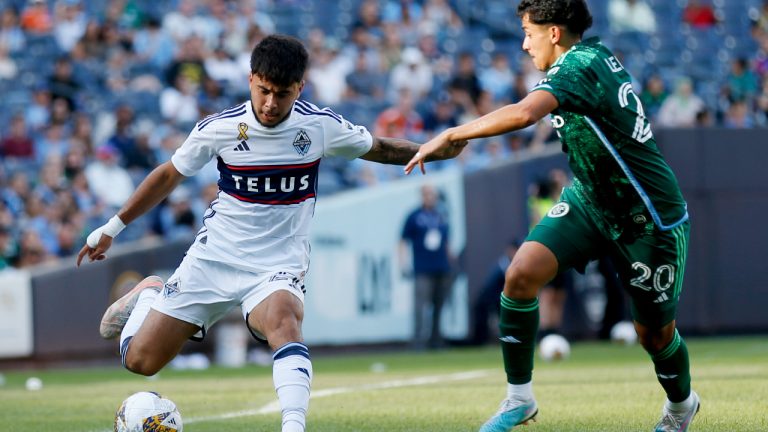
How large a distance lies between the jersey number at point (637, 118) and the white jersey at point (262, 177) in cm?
149

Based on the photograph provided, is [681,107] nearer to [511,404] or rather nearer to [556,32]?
[556,32]

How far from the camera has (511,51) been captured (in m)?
20.5

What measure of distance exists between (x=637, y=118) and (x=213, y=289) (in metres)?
2.29

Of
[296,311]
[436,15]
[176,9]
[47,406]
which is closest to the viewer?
[296,311]

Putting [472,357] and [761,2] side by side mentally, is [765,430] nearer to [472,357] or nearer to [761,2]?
[472,357]

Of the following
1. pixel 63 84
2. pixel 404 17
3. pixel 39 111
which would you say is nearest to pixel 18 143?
pixel 39 111

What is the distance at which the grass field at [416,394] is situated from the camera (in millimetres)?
7375

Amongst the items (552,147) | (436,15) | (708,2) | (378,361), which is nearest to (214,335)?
(378,361)

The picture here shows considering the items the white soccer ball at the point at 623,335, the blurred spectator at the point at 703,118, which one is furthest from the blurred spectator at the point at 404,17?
the white soccer ball at the point at 623,335

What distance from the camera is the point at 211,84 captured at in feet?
56.0

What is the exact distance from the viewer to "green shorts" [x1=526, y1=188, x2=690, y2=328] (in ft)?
19.9

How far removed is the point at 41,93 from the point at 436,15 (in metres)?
6.57

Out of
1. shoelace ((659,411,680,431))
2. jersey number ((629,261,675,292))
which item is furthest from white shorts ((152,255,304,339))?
shoelace ((659,411,680,431))

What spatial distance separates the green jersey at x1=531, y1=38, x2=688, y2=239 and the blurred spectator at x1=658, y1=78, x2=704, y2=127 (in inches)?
485
